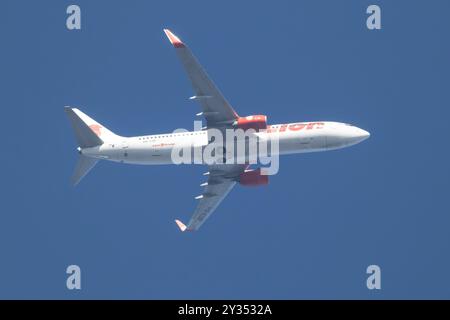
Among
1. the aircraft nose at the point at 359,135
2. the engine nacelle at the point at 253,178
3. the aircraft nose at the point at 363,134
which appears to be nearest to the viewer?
the aircraft nose at the point at 359,135

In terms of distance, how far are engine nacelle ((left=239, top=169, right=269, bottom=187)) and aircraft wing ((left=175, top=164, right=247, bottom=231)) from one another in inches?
28.8

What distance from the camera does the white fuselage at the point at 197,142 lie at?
265 ft

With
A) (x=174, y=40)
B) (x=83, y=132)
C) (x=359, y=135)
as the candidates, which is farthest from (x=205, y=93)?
(x=359, y=135)

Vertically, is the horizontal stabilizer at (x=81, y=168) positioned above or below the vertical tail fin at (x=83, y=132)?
below

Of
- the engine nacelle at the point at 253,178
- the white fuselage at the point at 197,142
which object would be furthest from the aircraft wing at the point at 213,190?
the white fuselage at the point at 197,142

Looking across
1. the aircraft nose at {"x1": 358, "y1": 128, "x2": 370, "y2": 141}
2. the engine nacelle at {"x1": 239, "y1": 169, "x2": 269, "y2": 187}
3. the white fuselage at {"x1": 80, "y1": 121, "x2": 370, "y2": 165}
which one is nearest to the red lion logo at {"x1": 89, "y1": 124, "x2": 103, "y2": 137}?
the white fuselage at {"x1": 80, "y1": 121, "x2": 370, "y2": 165}

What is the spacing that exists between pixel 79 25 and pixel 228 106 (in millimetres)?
16455

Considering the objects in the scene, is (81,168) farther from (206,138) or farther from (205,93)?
(205,93)

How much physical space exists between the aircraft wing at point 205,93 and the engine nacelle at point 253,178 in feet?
22.6

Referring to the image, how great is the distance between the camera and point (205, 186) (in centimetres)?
8875

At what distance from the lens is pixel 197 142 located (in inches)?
3206

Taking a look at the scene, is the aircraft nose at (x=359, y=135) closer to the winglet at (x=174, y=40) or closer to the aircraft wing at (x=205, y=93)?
the aircraft wing at (x=205, y=93)

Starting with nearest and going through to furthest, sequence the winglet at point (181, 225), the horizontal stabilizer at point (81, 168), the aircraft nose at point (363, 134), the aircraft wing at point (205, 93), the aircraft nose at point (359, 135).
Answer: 1. the aircraft wing at point (205, 93)
2. the horizontal stabilizer at point (81, 168)
3. the aircraft nose at point (359, 135)
4. the aircraft nose at point (363, 134)
5. the winglet at point (181, 225)

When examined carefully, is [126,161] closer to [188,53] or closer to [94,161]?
[94,161]
